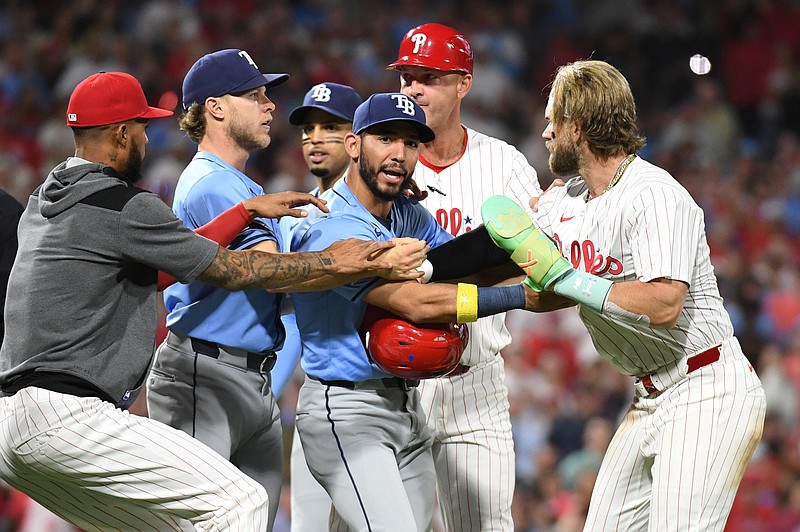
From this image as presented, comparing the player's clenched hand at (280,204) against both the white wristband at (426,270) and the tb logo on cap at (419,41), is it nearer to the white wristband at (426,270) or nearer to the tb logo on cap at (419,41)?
the white wristband at (426,270)

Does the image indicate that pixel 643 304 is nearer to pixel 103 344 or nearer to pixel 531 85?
pixel 103 344

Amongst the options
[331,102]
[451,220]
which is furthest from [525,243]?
[331,102]

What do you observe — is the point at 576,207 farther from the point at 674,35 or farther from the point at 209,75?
the point at 674,35

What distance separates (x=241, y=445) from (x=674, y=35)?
28.6 ft

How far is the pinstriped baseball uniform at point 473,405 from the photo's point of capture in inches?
184

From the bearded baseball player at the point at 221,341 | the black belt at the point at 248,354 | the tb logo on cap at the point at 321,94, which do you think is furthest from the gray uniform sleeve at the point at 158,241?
the tb logo on cap at the point at 321,94

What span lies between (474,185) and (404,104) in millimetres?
899

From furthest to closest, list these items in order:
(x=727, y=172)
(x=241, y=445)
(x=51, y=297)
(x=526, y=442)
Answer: (x=727, y=172)
(x=526, y=442)
(x=241, y=445)
(x=51, y=297)

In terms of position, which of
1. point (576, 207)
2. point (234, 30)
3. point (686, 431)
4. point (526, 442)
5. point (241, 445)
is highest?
point (234, 30)

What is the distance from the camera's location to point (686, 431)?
3.87 meters

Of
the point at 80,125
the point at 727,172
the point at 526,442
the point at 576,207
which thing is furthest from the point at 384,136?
the point at 727,172

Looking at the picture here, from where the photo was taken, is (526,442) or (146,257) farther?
(526,442)

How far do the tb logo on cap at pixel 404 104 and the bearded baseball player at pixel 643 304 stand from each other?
19.2 inches

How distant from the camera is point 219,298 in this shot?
430cm
